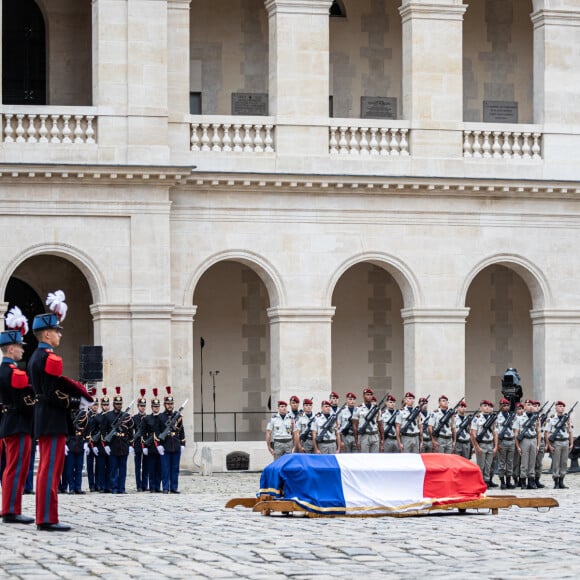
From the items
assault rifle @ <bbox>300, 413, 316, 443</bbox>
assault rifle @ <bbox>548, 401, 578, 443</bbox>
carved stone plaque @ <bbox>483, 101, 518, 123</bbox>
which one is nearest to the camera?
assault rifle @ <bbox>300, 413, 316, 443</bbox>

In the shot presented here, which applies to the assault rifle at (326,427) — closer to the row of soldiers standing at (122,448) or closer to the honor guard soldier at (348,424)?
the honor guard soldier at (348,424)

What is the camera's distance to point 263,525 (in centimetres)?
1777

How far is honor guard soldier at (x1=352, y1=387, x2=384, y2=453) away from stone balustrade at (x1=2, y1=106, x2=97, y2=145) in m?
7.34

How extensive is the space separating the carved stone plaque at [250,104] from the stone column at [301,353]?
493 centimetres

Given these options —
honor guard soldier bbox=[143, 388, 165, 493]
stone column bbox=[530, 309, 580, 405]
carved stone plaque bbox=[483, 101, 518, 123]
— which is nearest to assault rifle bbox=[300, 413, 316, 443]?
honor guard soldier bbox=[143, 388, 165, 493]

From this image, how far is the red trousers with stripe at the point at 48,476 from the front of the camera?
1595 cm

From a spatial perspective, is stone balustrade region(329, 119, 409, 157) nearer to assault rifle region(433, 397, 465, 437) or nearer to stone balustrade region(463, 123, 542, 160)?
stone balustrade region(463, 123, 542, 160)

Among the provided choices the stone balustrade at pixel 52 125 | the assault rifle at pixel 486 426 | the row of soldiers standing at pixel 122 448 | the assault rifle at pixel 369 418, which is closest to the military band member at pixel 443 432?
the assault rifle at pixel 486 426

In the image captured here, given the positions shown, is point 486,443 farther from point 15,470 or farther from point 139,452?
point 15,470

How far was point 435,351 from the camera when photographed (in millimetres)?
33281

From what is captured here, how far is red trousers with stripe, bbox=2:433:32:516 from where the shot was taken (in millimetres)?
16812

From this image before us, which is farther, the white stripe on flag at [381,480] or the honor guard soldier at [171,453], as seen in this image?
the honor guard soldier at [171,453]

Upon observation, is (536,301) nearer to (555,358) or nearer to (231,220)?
(555,358)

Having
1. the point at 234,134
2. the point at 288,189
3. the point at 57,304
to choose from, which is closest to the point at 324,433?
the point at 288,189
